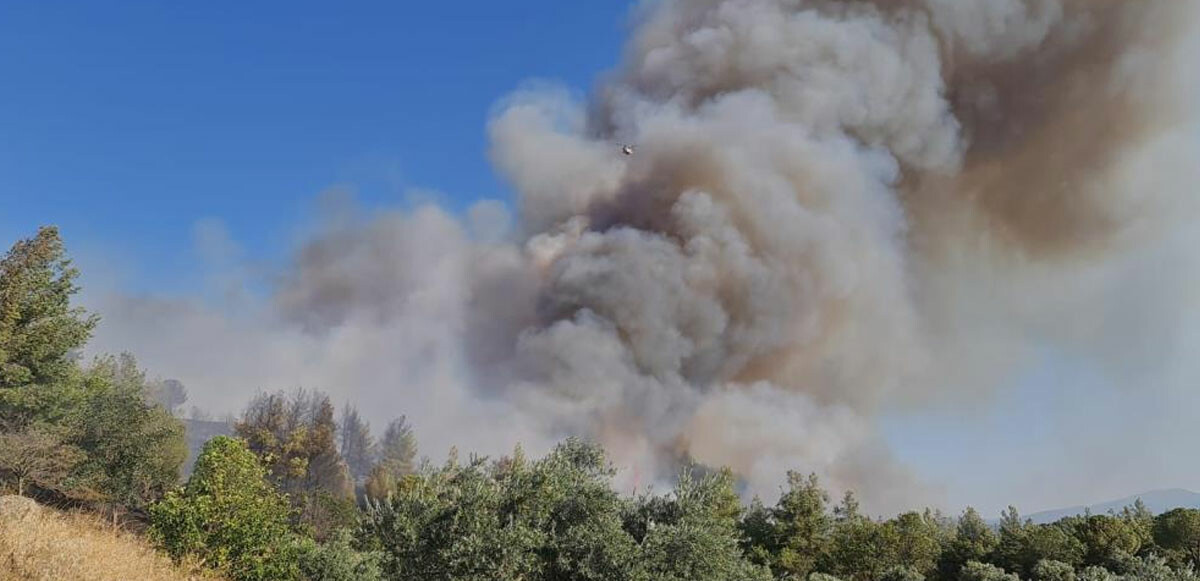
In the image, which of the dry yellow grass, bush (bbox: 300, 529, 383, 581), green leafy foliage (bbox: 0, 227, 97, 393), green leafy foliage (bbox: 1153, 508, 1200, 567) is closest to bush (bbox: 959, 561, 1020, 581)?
green leafy foliage (bbox: 1153, 508, 1200, 567)

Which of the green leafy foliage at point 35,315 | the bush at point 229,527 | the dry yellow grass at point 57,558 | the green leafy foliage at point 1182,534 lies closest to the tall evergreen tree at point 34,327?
the green leafy foliage at point 35,315

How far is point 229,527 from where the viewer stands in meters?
23.7

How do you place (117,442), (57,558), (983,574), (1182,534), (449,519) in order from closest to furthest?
(57,558)
(449,519)
(983,574)
(1182,534)
(117,442)

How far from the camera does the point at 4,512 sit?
15.6 meters

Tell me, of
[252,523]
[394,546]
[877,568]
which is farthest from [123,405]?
[877,568]

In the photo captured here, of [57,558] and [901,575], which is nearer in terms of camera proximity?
[57,558]

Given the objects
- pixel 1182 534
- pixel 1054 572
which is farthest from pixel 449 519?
pixel 1182 534

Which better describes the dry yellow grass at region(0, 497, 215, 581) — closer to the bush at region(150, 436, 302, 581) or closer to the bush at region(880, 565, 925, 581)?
the bush at region(150, 436, 302, 581)

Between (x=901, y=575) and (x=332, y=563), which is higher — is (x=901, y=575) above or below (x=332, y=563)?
above

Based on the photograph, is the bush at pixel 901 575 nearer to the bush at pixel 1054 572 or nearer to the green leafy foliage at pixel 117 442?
the bush at pixel 1054 572

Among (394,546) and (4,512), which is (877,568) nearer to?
(394,546)

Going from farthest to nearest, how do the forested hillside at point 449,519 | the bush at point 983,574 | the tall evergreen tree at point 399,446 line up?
the tall evergreen tree at point 399,446 → the bush at point 983,574 → the forested hillside at point 449,519

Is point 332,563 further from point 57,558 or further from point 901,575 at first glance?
point 901,575

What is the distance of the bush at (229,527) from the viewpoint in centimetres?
2302
